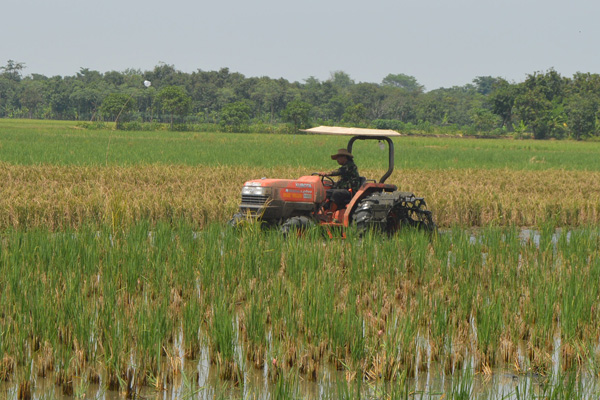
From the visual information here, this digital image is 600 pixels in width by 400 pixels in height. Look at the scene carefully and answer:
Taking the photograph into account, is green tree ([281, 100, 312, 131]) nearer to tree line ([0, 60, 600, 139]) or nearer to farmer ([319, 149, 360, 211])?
tree line ([0, 60, 600, 139])

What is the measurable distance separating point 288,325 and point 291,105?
72086 millimetres

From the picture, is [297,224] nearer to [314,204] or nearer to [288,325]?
[314,204]

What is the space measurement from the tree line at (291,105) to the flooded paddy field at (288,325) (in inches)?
2117

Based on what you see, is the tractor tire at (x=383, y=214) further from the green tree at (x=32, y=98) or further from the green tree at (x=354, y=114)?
the green tree at (x=32, y=98)

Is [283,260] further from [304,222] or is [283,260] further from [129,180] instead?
[129,180]

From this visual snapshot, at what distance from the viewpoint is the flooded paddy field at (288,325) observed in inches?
171

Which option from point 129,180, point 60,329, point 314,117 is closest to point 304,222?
point 60,329

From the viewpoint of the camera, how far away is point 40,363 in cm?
446

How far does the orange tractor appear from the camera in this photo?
8.88 metres

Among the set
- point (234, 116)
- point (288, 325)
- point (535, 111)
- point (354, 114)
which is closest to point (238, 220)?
point (288, 325)

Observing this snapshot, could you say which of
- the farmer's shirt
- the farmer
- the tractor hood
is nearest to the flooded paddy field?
the tractor hood

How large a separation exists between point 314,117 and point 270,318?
92.3 meters

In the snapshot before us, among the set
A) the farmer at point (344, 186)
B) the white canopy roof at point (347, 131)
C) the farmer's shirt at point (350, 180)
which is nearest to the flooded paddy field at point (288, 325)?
the white canopy roof at point (347, 131)

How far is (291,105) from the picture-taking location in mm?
76250
